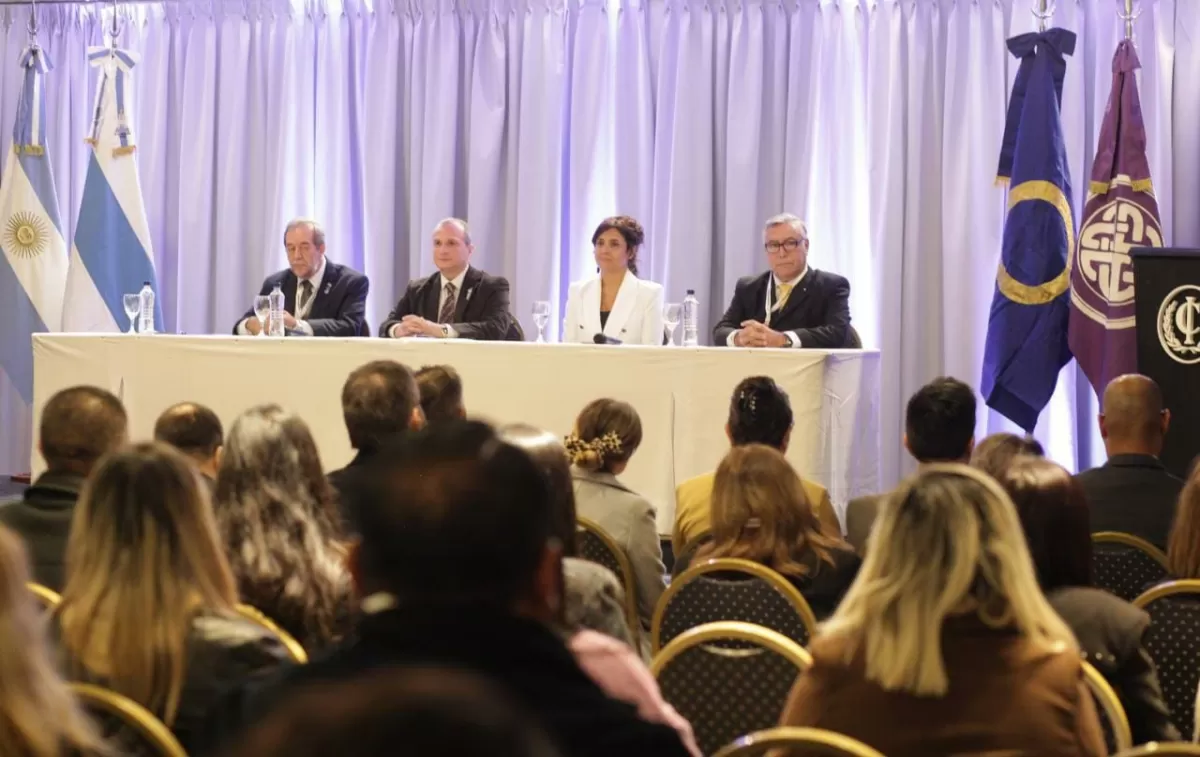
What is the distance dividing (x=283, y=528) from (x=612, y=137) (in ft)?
17.5

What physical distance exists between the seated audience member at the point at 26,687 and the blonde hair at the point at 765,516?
1.74m

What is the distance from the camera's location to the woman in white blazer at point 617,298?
6.23m

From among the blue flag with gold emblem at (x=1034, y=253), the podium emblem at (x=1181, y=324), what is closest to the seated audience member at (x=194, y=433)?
the podium emblem at (x=1181, y=324)

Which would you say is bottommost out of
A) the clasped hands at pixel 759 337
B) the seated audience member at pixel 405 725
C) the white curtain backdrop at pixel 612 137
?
the seated audience member at pixel 405 725

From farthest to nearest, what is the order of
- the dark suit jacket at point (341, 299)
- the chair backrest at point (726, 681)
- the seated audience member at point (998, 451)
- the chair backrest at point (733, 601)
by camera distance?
the dark suit jacket at point (341, 299) < the seated audience member at point (998, 451) < the chair backrest at point (733, 601) < the chair backrest at point (726, 681)

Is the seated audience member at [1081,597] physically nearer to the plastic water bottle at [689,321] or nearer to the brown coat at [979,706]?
the brown coat at [979,706]

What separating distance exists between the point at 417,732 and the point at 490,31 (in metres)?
7.41

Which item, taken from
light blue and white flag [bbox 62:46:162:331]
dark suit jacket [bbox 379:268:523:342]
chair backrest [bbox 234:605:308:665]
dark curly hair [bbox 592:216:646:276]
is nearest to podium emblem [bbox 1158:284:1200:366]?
dark curly hair [bbox 592:216:646:276]

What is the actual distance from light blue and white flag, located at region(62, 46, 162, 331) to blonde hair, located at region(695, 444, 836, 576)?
16.9 ft

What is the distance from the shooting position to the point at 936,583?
1.92 meters

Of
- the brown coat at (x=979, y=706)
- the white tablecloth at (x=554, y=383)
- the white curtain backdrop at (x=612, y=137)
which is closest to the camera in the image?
the brown coat at (x=979, y=706)

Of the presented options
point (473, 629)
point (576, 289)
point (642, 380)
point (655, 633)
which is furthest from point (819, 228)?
point (473, 629)

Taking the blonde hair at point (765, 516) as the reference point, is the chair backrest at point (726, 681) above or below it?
below

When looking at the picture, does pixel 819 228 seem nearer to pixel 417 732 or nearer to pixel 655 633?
pixel 655 633
